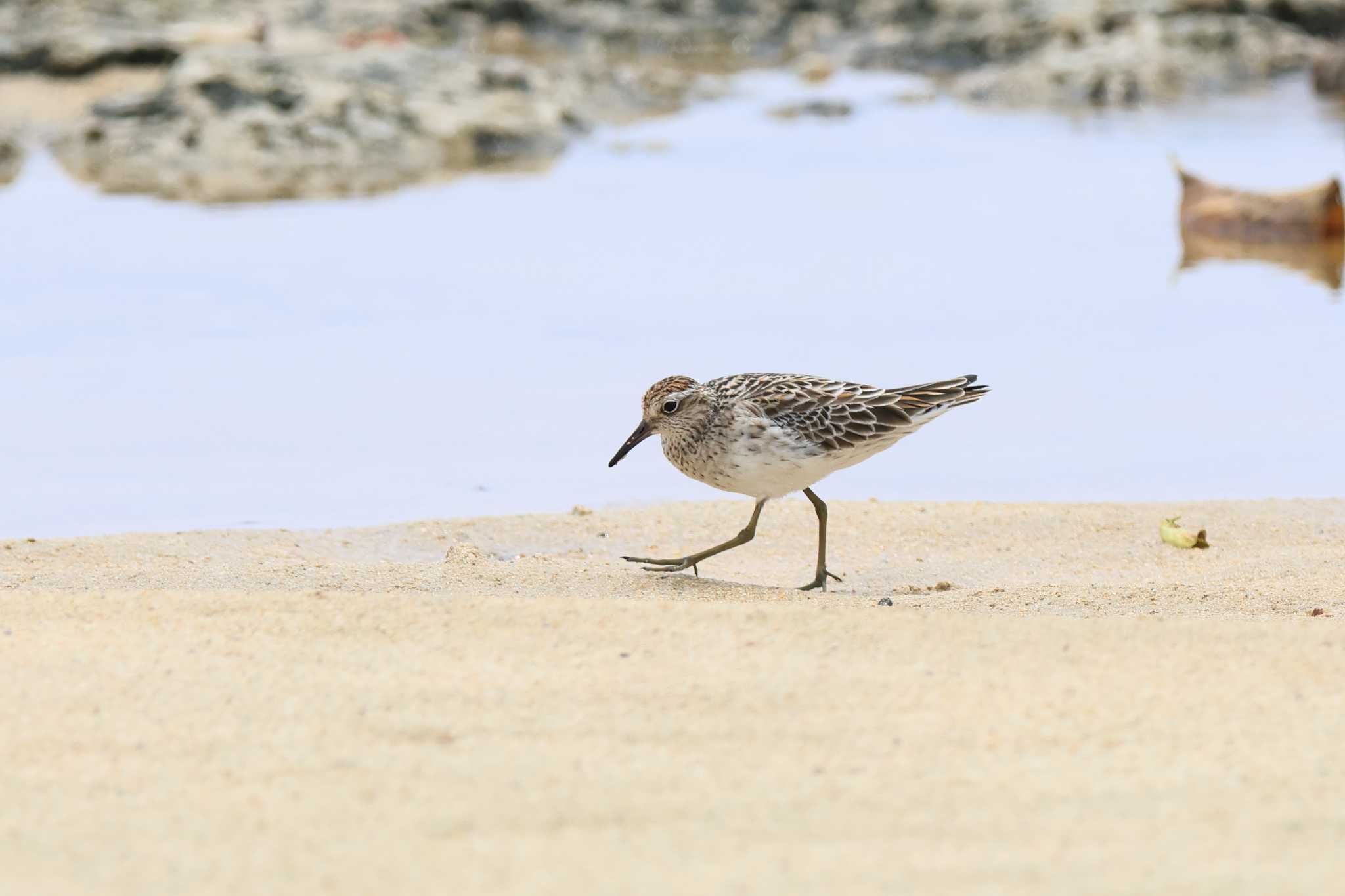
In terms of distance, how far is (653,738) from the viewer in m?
4.29

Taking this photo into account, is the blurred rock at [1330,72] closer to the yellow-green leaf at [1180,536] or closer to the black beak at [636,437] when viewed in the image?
the yellow-green leaf at [1180,536]

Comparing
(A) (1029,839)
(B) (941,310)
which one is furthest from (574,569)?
(B) (941,310)

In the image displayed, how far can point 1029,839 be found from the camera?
3666 millimetres

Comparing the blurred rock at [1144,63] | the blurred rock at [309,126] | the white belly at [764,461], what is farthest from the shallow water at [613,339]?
the blurred rock at [1144,63]

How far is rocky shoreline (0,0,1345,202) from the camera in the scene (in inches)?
634

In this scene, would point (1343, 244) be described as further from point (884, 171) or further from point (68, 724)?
point (68, 724)

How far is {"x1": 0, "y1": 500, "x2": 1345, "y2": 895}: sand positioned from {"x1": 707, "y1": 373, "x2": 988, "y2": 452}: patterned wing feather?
2.38 ft

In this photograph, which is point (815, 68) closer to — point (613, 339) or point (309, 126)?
point (309, 126)

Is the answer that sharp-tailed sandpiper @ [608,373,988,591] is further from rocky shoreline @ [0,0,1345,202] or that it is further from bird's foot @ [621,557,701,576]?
rocky shoreline @ [0,0,1345,202]

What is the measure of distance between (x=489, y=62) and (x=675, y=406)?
12.4 m

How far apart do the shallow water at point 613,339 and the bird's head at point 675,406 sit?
120 centimetres

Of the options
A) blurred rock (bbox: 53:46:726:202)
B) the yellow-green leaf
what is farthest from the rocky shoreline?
the yellow-green leaf

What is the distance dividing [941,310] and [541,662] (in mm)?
6466

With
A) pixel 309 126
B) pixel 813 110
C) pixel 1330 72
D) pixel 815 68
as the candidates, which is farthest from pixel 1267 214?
pixel 815 68
